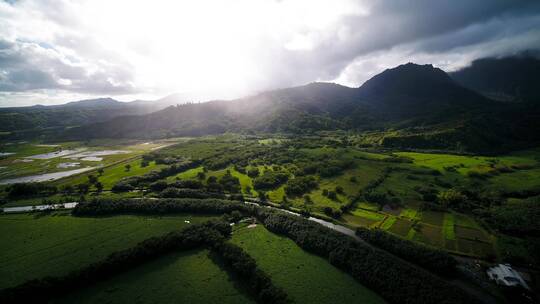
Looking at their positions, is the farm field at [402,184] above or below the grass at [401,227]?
above

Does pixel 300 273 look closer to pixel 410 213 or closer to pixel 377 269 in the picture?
pixel 377 269

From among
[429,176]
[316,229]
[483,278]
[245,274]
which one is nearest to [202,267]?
[245,274]

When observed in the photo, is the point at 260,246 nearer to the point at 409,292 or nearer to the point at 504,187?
the point at 409,292

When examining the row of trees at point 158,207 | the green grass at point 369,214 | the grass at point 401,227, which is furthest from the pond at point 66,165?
the grass at point 401,227

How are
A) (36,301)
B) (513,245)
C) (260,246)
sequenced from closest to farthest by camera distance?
(36,301) → (513,245) → (260,246)

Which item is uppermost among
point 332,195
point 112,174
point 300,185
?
point 112,174

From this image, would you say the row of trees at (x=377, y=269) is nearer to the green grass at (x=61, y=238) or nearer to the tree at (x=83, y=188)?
the green grass at (x=61, y=238)

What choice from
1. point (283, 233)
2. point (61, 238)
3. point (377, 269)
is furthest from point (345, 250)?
point (61, 238)
